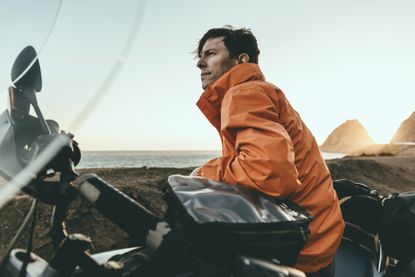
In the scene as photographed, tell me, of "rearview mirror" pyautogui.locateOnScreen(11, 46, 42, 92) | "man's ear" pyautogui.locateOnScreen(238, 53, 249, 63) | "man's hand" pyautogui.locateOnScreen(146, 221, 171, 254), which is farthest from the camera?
"man's ear" pyautogui.locateOnScreen(238, 53, 249, 63)

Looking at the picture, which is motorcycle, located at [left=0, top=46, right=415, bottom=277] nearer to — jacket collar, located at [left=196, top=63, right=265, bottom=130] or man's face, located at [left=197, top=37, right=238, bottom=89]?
jacket collar, located at [left=196, top=63, right=265, bottom=130]

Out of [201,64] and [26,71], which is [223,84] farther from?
[26,71]

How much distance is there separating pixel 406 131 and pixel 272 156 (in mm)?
217164

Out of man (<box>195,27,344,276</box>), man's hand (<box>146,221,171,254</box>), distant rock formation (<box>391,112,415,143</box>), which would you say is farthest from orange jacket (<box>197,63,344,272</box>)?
distant rock formation (<box>391,112,415,143</box>)

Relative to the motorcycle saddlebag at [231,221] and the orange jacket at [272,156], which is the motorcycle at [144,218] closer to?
the motorcycle saddlebag at [231,221]

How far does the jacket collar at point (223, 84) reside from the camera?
6.16 ft

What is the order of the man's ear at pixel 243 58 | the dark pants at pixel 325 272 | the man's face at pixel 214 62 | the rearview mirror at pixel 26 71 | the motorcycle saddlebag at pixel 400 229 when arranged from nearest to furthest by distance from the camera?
1. the rearview mirror at pixel 26 71
2. the dark pants at pixel 325 272
3. the motorcycle saddlebag at pixel 400 229
4. the man's face at pixel 214 62
5. the man's ear at pixel 243 58

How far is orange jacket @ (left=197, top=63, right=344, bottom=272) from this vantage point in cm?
138

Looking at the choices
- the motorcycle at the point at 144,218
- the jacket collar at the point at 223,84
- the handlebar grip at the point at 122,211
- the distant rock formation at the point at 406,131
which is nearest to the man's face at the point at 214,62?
the jacket collar at the point at 223,84

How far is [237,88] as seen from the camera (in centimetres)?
171

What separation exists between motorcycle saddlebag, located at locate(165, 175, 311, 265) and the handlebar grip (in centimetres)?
11

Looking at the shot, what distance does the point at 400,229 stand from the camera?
6.05 ft

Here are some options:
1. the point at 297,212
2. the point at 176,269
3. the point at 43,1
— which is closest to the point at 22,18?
the point at 43,1

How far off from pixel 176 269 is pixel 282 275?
33 cm
